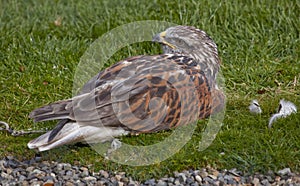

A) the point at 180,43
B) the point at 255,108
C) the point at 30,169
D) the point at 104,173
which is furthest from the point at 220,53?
the point at 30,169

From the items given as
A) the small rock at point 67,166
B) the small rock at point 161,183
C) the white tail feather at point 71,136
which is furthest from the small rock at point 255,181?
the small rock at point 67,166

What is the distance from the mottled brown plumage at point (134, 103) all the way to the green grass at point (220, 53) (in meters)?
0.15

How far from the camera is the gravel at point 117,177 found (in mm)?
5586

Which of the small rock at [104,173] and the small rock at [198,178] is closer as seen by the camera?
the small rock at [198,178]

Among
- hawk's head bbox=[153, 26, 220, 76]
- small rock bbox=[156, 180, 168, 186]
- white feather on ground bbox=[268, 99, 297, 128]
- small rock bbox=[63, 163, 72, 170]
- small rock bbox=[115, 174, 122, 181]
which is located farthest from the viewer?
hawk's head bbox=[153, 26, 220, 76]

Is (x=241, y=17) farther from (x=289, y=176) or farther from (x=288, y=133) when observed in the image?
(x=289, y=176)

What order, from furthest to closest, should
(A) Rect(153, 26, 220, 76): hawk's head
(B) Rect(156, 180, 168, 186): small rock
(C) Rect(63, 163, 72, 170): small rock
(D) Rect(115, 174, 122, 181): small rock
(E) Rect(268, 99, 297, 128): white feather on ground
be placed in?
1. (A) Rect(153, 26, 220, 76): hawk's head
2. (E) Rect(268, 99, 297, 128): white feather on ground
3. (C) Rect(63, 163, 72, 170): small rock
4. (D) Rect(115, 174, 122, 181): small rock
5. (B) Rect(156, 180, 168, 186): small rock

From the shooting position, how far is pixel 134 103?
19.6 ft

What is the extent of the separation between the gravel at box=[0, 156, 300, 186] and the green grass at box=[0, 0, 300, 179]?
0.23 ft

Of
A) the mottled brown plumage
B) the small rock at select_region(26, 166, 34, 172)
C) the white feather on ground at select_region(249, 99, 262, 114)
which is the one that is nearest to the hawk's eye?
the mottled brown plumage

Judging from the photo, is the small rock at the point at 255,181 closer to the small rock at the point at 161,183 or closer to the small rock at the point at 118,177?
the small rock at the point at 161,183

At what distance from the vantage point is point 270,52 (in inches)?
319

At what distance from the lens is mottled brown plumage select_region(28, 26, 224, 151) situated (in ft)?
19.4

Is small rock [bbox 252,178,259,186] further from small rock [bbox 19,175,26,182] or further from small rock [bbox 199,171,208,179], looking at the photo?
small rock [bbox 19,175,26,182]
